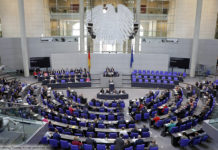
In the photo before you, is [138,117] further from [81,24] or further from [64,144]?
[81,24]

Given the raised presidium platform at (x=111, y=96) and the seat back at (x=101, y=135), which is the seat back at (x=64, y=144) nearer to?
the seat back at (x=101, y=135)

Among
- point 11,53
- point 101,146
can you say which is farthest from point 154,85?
point 11,53

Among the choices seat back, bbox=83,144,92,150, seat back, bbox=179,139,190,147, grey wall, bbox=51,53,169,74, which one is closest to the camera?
seat back, bbox=83,144,92,150

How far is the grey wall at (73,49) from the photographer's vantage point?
23.7 meters

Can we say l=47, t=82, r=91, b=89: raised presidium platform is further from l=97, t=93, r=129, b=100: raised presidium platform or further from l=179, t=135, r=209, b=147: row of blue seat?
l=179, t=135, r=209, b=147: row of blue seat

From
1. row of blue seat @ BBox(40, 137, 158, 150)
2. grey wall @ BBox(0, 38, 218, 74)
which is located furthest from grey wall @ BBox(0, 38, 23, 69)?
row of blue seat @ BBox(40, 137, 158, 150)

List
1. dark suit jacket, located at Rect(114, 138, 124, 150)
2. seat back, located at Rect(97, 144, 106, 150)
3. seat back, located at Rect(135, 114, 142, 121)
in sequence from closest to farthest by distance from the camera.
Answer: dark suit jacket, located at Rect(114, 138, 124, 150) < seat back, located at Rect(97, 144, 106, 150) < seat back, located at Rect(135, 114, 142, 121)

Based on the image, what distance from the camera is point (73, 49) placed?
2617 centimetres

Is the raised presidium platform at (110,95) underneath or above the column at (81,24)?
underneath

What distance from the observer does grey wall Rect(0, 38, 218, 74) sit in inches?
932

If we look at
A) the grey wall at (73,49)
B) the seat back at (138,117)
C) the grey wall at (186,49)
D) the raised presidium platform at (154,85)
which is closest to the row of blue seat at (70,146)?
the seat back at (138,117)

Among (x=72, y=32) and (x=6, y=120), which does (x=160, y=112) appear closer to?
(x=6, y=120)

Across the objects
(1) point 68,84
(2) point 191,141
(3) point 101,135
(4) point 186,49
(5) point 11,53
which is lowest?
(2) point 191,141

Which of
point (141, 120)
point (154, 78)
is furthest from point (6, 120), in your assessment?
point (154, 78)
